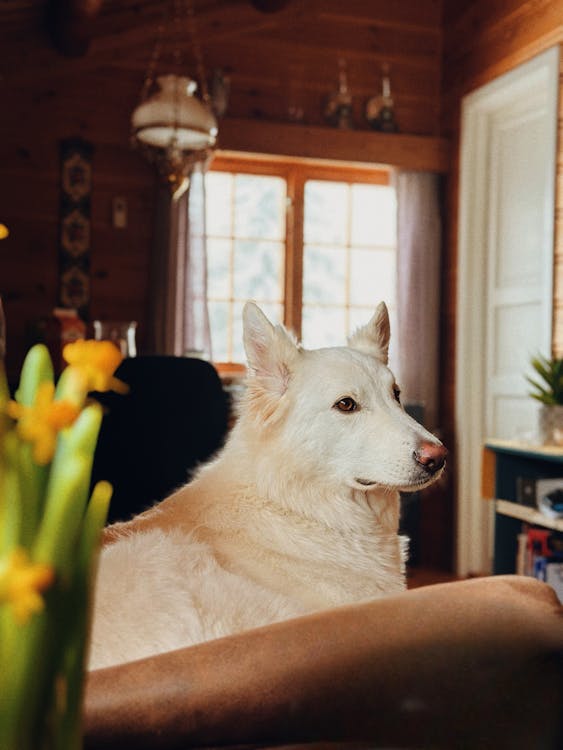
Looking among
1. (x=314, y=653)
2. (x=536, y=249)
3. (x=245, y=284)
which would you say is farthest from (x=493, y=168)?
(x=314, y=653)

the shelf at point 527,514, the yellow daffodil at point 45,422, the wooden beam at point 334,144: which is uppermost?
the wooden beam at point 334,144

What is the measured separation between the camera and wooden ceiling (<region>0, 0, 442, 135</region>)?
16.1ft

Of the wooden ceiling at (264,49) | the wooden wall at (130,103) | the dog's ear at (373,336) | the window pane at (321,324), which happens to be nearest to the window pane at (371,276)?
the window pane at (321,324)

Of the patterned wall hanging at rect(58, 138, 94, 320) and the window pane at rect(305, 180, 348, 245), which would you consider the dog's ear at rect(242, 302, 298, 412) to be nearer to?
the patterned wall hanging at rect(58, 138, 94, 320)

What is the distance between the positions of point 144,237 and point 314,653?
15.6 ft

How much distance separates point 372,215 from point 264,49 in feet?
4.17

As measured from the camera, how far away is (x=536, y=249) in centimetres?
478

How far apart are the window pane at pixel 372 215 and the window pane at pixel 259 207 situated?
19.8 inches

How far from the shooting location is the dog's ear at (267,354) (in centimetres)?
134

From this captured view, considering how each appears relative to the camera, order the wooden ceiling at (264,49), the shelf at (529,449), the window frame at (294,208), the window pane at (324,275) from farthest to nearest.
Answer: the window pane at (324,275) < the window frame at (294,208) < the wooden ceiling at (264,49) < the shelf at (529,449)

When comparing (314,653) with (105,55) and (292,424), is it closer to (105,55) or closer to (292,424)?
(292,424)

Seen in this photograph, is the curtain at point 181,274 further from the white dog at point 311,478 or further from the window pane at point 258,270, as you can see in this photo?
the white dog at point 311,478

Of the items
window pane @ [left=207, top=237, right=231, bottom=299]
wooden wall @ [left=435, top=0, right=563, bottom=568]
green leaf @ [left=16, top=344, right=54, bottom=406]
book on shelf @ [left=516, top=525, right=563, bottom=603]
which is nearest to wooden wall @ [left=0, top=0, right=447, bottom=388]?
wooden wall @ [left=435, top=0, right=563, bottom=568]

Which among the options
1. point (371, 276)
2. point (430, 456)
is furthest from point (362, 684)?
point (371, 276)
